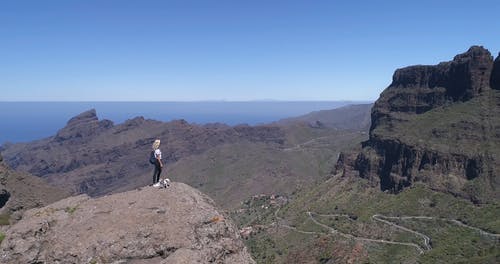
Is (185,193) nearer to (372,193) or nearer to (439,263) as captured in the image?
(439,263)

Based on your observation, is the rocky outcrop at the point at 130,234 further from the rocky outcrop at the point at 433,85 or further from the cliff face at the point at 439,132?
the rocky outcrop at the point at 433,85

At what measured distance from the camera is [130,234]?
569 inches

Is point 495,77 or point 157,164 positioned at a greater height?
point 495,77

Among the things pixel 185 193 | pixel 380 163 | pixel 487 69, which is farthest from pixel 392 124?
pixel 185 193

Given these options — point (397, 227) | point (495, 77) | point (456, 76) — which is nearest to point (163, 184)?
point (397, 227)

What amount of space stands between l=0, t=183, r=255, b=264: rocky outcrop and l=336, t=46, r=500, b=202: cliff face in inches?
3918

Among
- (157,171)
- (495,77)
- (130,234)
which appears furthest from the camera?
(495,77)

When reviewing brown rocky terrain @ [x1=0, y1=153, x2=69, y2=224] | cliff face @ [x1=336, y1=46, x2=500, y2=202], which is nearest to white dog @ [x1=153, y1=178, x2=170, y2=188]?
brown rocky terrain @ [x1=0, y1=153, x2=69, y2=224]

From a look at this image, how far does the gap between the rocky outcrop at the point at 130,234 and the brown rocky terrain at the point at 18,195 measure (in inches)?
398

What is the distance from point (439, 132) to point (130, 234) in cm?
11865

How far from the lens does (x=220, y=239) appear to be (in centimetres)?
1522

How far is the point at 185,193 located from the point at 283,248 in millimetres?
80718

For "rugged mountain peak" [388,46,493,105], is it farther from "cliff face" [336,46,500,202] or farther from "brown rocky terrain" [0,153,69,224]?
"brown rocky terrain" [0,153,69,224]

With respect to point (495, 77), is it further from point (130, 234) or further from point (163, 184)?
point (130, 234)
